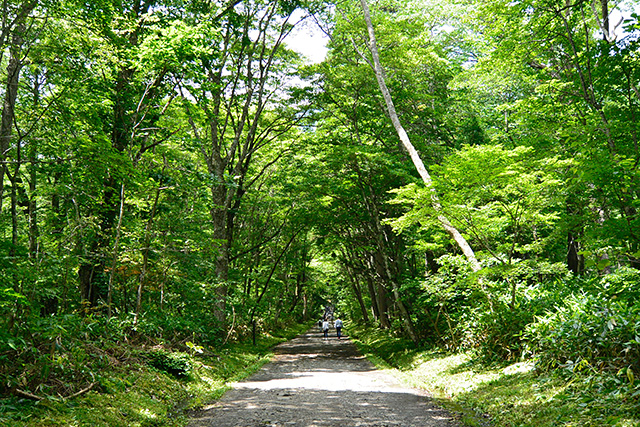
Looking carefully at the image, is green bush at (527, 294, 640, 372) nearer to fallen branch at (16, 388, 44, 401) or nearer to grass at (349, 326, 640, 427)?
grass at (349, 326, 640, 427)

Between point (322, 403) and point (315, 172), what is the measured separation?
1013 centimetres

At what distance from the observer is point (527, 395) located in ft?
20.6

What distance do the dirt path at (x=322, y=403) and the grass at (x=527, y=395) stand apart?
22.3 inches

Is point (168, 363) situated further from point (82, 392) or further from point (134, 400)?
point (82, 392)

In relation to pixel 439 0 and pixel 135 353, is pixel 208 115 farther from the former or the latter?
pixel 439 0

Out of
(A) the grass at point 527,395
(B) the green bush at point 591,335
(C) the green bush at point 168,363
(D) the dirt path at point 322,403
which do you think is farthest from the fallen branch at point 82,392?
(B) the green bush at point 591,335

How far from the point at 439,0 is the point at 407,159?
10639 mm

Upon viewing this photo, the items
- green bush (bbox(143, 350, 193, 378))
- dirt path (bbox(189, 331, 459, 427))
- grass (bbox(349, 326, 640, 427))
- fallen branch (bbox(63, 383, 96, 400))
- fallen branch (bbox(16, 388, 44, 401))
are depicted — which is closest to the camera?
grass (bbox(349, 326, 640, 427))

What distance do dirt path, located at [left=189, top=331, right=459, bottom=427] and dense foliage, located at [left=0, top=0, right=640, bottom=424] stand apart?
6.50ft

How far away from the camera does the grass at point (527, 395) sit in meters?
4.77

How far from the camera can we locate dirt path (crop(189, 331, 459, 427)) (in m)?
6.23

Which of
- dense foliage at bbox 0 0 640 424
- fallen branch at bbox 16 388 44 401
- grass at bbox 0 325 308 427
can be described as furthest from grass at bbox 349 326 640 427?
fallen branch at bbox 16 388 44 401

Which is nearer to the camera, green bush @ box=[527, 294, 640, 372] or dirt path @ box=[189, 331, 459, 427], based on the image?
green bush @ box=[527, 294, 640, 372]

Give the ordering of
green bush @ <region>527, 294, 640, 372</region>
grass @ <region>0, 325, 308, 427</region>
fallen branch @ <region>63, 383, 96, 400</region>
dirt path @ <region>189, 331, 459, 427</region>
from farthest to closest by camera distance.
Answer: dirt path @ <region>189, 331, 459, 427</region>, fallen branch @ <region>63, 383, 96, 400</region>, green bush @ <region>527, 294, 640, 372</region>, grass @ <region>0, 325, 308, 427</region>
